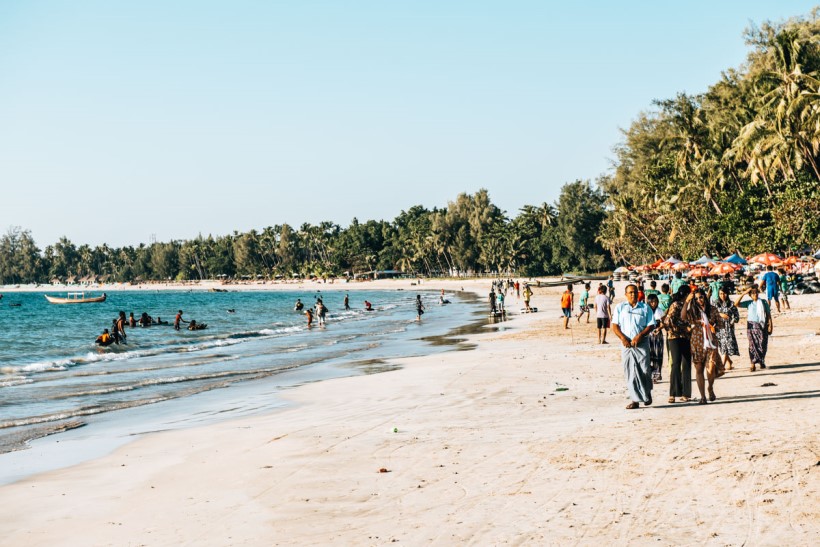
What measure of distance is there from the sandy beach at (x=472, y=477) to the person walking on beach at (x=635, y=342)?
41cm

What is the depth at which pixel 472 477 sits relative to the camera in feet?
26.9

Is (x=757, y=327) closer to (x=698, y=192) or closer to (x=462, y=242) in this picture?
(x=698, y=192)

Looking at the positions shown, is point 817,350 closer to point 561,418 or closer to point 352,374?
point 561,418

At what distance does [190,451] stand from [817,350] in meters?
13.3

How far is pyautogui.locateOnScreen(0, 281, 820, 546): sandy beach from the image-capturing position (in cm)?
654

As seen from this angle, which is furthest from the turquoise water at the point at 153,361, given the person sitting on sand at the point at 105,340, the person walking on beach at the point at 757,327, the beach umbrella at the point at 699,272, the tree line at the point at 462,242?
the tree line at the point at 462,242

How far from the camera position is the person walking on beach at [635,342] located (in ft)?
35.8

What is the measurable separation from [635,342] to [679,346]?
0.81 meters

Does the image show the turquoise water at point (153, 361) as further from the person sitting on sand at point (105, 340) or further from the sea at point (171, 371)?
the person sitting on sand at point (105, 340)

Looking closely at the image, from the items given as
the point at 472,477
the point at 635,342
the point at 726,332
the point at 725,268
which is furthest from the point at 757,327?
the point at 725,268

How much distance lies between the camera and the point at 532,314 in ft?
138

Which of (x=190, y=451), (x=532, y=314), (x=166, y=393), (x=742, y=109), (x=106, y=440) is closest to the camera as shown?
(x=190, y=451)

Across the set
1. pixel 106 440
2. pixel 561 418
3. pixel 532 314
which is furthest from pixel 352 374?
pixel 532 314

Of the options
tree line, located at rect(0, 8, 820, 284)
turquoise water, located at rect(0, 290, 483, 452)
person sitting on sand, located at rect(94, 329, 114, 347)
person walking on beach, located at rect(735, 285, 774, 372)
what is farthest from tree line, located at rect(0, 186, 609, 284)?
person walking on beach, located at rect(735, 285, 774, 372)
